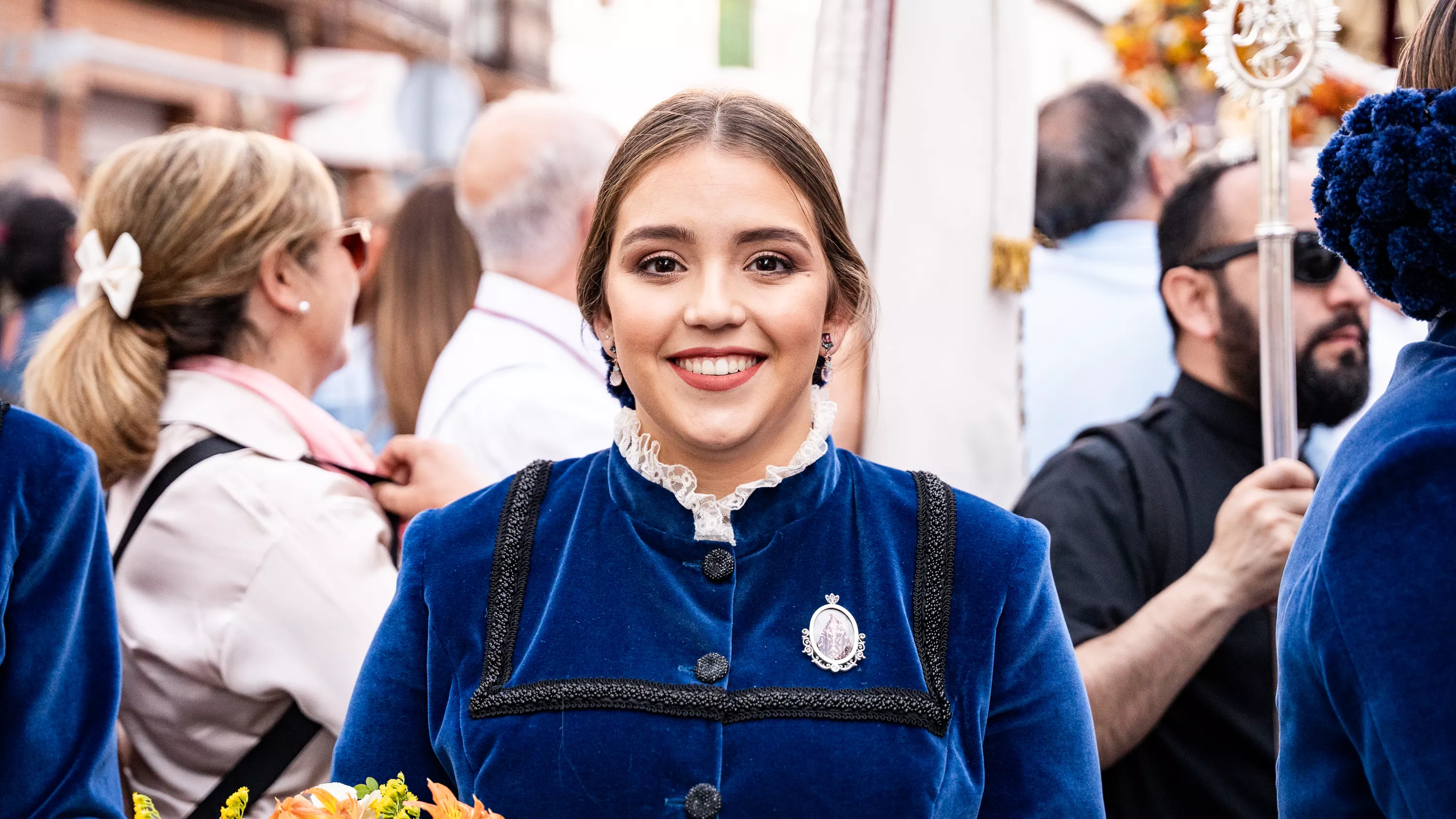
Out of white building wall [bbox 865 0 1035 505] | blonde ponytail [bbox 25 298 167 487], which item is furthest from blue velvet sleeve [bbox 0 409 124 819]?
white building wall [bbox 865 0 1035 505]

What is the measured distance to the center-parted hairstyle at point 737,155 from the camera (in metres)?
1.93

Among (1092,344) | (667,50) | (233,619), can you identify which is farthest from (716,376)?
(667,50)

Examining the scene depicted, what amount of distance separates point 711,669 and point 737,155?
2.22 ft

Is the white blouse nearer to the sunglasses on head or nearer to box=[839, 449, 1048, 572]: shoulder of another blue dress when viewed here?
the sunglasses on head

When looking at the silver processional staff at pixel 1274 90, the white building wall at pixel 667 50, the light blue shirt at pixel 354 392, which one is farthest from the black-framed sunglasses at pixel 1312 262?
the light blue shirt at pixel 354 392

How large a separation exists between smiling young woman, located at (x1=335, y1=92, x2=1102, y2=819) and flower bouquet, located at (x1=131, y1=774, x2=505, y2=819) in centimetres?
42

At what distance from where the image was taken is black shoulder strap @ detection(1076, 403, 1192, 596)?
2.93 meters

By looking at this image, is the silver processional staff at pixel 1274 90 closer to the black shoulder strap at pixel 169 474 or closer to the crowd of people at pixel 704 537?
the crowd of people at pixel 704 537

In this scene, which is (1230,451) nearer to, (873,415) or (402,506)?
(873,415)

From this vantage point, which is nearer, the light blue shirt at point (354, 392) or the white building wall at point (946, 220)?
the white building wall at point (946, 220)

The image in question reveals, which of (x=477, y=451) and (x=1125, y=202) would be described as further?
(x=1125, y=202)

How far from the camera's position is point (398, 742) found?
190cm

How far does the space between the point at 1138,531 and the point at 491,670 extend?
157 cm

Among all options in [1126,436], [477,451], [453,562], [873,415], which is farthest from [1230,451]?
[453,562]
